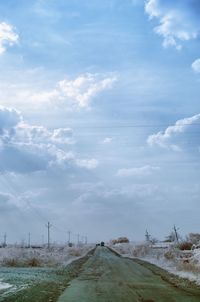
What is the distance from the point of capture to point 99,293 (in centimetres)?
2047

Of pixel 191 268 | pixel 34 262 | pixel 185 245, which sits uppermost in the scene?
pixel 185 245

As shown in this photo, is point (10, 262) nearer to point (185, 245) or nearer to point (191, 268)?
point (191, 268)

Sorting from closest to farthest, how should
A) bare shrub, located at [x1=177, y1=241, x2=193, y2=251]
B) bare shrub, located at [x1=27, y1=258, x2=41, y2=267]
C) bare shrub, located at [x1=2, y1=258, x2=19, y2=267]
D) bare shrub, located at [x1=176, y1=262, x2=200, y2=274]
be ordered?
bare shrub, located at [x1=176, y1=262, x2=200, y2=274] → bare shrub, located at [x1=2, y1=258, x2=19, y2=267] → bare shrub, located at [x1=27, y1=258, x2=41, y2=267] → bare shrub, located at [x1=177, y1=241, x2=193, y2=251]

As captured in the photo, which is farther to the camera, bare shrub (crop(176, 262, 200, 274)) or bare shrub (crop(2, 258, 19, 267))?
bare shrub (crop(2, 258, 19, 267))

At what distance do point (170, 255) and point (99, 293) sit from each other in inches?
1392

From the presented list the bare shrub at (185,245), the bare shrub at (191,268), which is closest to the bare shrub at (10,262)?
the bare shrub at (191,268)

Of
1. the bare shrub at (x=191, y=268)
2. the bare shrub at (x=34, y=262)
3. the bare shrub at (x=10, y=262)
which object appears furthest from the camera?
the bare shrub at (x=34, y=262)

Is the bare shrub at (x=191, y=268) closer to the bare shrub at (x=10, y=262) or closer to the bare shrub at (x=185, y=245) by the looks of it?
the bare shrub at (x=10, y=262)

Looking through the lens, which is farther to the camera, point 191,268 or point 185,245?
point 185,245

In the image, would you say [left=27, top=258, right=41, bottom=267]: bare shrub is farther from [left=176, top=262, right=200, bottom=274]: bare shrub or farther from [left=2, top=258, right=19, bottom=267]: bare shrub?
[left=176, top=262, right=200, bottom=274]: bare shrub

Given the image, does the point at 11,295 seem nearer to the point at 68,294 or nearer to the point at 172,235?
the point at 68,294

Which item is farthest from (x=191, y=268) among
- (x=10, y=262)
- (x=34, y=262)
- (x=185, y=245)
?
(x=185, y=245)

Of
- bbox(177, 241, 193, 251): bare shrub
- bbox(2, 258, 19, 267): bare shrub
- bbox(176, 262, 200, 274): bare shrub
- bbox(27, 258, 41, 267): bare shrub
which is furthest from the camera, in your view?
Answer: bbox(177, 241, 193, 251): bare shrub

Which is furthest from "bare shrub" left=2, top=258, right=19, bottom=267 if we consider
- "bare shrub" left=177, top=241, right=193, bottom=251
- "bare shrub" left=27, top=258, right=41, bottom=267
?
"bare shrub" left=177, top=241, right=193, bottom=251
